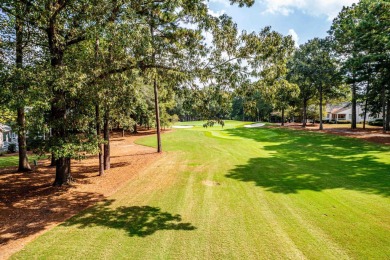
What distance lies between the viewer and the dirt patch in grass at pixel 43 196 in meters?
6.18

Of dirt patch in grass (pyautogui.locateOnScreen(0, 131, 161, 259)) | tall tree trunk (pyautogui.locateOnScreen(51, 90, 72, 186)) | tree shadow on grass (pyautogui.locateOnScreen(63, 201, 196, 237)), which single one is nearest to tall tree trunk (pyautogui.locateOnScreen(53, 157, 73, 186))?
tall tree trunk (pyautogui.locateOnScreen(51, 90, 72, 186))

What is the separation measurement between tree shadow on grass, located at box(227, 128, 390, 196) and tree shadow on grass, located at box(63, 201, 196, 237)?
4.49 metres

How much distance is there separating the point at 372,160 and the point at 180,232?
13.1 meters

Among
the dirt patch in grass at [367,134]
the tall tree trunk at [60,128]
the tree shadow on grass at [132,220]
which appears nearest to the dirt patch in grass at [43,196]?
the tall tree trunk at [60,128]

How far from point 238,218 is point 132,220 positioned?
3151 mm

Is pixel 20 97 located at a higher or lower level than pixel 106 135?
higher

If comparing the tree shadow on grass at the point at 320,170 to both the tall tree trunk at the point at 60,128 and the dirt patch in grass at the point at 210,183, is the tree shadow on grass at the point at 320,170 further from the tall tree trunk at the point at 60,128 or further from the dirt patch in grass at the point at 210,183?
the tall tree trunk at the point at 60,128

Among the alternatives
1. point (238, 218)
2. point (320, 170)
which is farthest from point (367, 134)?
point (238, 218)

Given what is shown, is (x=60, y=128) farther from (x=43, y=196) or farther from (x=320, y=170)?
(x=320, y=170)

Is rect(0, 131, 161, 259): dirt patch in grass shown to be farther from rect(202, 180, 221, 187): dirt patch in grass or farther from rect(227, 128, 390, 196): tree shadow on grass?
rect(227, 128, 390, 196): tree shadow on grass

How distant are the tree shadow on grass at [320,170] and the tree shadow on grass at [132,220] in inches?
177

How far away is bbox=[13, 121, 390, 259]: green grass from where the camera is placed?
5.03 meters

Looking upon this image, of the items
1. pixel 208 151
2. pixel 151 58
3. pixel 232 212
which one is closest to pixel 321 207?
pixel 232 212

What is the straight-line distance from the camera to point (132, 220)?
6.66 m
